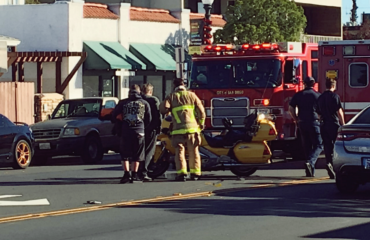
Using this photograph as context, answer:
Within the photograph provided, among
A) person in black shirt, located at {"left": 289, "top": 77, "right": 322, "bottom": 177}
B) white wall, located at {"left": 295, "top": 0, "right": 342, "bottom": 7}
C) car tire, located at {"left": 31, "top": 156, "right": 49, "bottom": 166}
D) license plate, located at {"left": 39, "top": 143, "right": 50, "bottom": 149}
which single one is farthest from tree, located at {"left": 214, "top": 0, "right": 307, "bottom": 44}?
person in black shirt, located at {"left": 289, "top": 77, "right": 322, "bottom": 177}

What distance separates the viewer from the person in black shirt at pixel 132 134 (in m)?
15.8

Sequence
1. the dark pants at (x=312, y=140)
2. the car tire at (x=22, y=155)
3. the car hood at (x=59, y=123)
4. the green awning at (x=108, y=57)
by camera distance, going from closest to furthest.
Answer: the dark pants at (x=312, y=140) < the car tire at (x=22, y=155) < the car hood at (x=59, y=123) < the green awning at (x=108, y=57)

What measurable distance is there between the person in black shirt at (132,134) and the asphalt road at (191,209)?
0.49 m

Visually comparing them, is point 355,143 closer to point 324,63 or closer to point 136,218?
point 136,218

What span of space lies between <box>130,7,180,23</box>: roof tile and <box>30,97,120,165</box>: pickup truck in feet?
43.5

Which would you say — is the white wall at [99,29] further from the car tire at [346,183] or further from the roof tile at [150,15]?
the car tire at [346,183]

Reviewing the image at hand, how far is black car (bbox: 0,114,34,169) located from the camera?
19.8 m

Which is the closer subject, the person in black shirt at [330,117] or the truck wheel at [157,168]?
the person in black shirt at [330,117]

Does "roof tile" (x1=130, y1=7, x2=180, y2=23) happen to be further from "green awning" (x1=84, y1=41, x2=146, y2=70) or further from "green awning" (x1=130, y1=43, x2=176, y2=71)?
"green awning" (x1=84, y1=41, x2=146, y2=70)

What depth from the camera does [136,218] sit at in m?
11.4

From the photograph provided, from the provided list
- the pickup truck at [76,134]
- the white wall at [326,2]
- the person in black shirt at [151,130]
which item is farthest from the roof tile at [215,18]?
the person in black shirt at [151,130]

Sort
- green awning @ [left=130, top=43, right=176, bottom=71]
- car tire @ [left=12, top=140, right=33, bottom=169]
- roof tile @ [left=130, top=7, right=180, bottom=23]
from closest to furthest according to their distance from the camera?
car tire @ [left=12, top=140, right=33, bottom=169]
green awning @ [left=130, top=43, right=176, bottom=71]
roof tile @ [left=130, top=7, right=180, bottom=23]

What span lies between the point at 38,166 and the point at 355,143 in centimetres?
1053

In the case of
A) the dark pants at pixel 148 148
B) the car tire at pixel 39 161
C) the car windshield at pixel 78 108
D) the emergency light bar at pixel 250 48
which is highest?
the emergency light bar at pixel 250 48
